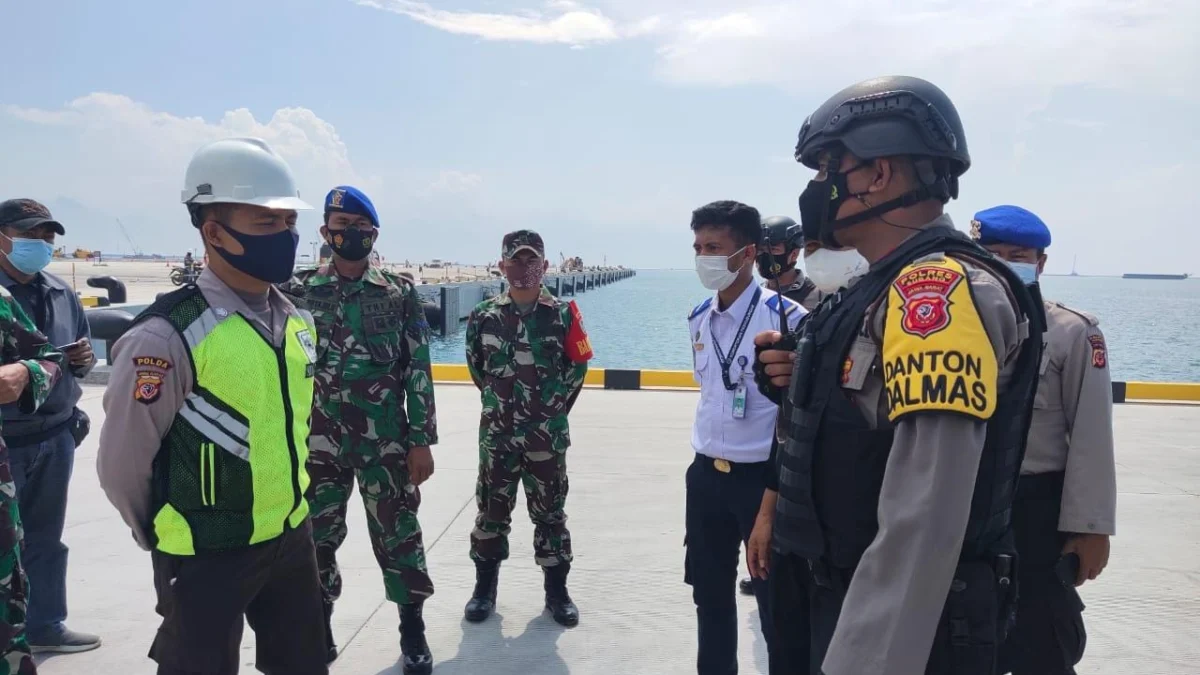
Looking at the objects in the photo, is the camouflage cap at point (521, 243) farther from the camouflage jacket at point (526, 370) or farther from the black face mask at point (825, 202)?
the black face mask at point (825, 202)

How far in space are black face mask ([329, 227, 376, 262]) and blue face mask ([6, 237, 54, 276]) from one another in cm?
139

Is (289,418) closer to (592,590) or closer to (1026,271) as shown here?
(592,590)

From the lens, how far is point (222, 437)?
205 cm

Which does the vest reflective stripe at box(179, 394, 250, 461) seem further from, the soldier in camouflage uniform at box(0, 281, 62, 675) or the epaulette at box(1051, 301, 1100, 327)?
the epaulette at box(1051, 301, 1100, 327)

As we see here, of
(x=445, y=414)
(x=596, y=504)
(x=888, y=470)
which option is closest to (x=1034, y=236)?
(x=888, y=470)

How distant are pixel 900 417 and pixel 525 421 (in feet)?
8.63

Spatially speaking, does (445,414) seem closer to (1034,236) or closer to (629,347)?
(1034,236)

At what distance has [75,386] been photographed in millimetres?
3529

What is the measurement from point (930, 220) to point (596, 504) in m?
4.20

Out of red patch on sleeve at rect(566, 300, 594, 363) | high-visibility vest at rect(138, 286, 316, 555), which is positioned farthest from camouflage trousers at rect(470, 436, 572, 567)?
high-visibility vest at rect(138, 286, 316, 555)

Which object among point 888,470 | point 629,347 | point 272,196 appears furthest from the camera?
point 629,347

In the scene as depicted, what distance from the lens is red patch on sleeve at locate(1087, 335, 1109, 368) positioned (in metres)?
2.48

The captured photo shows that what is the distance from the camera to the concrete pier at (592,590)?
334 centimetres

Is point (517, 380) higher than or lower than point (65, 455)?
higher
